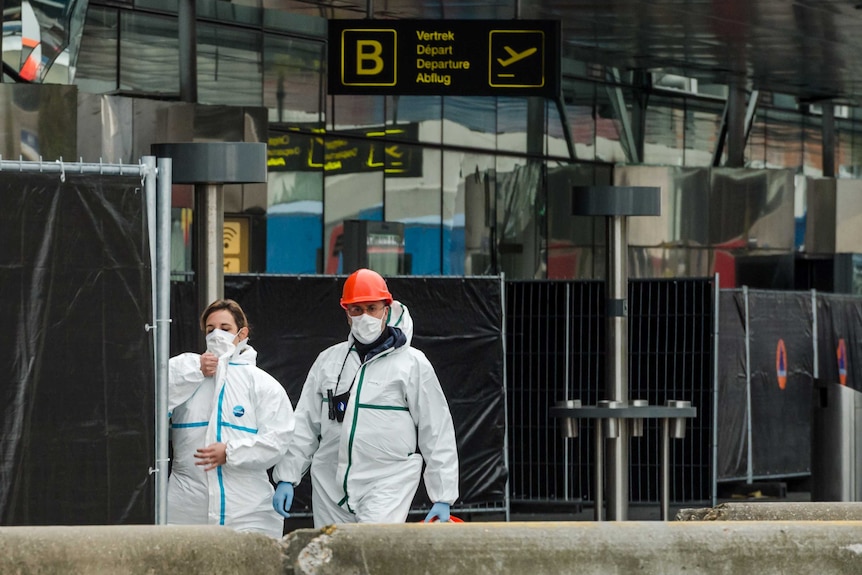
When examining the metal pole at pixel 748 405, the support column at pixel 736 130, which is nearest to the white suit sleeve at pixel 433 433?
the metal pole at pixel 748 405

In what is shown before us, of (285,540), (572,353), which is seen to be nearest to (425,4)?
(572,353)

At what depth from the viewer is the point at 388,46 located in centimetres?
1462

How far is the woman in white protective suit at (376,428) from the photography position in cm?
742

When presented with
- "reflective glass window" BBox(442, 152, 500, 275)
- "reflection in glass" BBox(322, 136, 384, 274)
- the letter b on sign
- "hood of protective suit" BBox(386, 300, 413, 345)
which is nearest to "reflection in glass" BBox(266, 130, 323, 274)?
"reflection in glass" BBox(322, 136, 384, 274)

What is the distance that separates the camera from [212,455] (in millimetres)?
7293

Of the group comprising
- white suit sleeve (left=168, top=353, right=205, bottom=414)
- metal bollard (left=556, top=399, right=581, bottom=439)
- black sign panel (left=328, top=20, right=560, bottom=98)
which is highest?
black sign panel (left=328, top=20, right=560, bottom=98)

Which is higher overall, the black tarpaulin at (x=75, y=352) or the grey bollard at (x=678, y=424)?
the black tarpaulin at (x=75, y=352)

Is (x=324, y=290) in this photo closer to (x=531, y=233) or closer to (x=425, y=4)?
(x=425, y=4)

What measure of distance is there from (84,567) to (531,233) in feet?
69.2

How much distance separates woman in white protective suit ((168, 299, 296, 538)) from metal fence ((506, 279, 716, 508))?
7177 mm

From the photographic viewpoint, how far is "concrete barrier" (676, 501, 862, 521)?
6.11 m

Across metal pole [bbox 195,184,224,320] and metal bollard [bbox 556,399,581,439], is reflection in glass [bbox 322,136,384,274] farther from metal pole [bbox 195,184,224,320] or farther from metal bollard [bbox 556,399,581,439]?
metal pole [bbox 195,184,224,320]

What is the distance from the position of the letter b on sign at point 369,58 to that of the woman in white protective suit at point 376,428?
7.21m

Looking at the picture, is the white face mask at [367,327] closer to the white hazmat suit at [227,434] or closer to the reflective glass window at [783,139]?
the white hazmat suit at [227,434]
